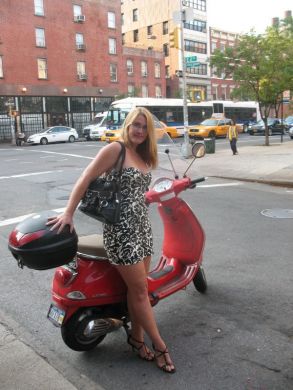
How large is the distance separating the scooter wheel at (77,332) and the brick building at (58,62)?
39000 millimetres

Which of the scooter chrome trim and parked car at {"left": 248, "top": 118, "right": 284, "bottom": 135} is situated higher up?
parked car at {"left": 248, "top": 118, "right": 284, "bottom": 135}

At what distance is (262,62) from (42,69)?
26874 mm

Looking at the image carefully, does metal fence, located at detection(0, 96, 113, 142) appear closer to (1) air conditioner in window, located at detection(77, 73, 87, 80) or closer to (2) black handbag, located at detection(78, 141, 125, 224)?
(1) air conditioner in window, located at detection(77, 73, 87, 80)

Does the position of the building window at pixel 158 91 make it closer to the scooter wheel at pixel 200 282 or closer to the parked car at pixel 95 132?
the parked car at pixel 95 132

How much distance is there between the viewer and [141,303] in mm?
3223

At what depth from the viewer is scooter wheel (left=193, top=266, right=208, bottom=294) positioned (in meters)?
4.55

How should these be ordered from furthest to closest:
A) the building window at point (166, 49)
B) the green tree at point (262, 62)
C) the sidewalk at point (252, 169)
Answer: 1. the building window at point (166, 49)
2. the green tree at point (262, 62)
3. the sidewalk at point (252, 169)

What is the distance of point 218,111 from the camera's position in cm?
4478

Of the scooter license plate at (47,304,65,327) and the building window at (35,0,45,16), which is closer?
the scooter license plate at (47,304,65,327)

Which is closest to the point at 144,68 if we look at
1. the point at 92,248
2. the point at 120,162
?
the point at 92,248

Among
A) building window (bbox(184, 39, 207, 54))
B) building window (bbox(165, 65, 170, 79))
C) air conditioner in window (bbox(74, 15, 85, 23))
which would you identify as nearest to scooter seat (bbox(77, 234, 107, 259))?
air conditioner in window (bbox(74, 15, 85, 23))

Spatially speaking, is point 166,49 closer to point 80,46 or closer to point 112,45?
point 112,45

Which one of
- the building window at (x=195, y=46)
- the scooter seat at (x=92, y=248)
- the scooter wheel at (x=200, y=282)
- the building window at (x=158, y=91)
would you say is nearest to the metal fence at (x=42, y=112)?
the building window at (x=158, y=91)

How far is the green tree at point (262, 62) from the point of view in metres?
22.6
